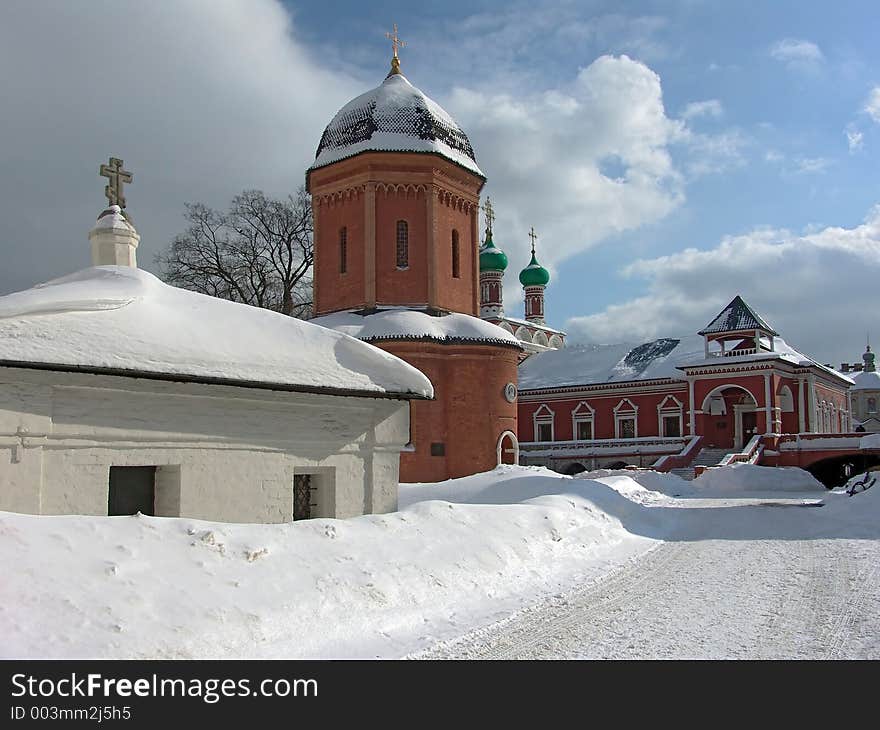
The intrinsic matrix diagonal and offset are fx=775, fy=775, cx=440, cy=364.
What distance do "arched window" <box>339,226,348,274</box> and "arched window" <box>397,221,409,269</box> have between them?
1.75 meters

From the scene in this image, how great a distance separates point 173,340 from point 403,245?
15.7 metres

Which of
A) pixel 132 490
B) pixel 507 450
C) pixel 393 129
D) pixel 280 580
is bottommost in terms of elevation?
pixel 280 580

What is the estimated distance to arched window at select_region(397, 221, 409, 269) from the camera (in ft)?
78.7

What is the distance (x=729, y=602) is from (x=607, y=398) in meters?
33.0

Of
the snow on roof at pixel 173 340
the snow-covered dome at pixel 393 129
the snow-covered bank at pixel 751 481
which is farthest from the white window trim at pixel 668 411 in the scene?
the snow on roof at pixel 173 340

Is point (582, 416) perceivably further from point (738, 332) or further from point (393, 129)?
point (393, 129)

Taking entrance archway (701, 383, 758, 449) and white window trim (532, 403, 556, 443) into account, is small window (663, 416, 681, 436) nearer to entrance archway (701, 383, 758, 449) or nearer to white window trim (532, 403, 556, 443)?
entrance archway (701, 383, 758, 449)

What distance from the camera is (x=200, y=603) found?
612 centimetres

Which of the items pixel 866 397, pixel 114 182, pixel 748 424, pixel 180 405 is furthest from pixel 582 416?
pixel 866 397

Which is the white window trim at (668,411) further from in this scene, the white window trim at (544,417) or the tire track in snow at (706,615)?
the tire track in snow at (706,615)

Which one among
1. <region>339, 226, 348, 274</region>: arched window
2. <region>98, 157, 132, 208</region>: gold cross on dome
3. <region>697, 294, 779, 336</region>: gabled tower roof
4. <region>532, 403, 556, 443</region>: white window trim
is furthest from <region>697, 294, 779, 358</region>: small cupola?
<region>98, 157, 132, 208</region>: gold cross on dome

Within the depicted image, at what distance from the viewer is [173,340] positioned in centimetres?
887

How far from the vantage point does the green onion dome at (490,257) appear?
51.5m
